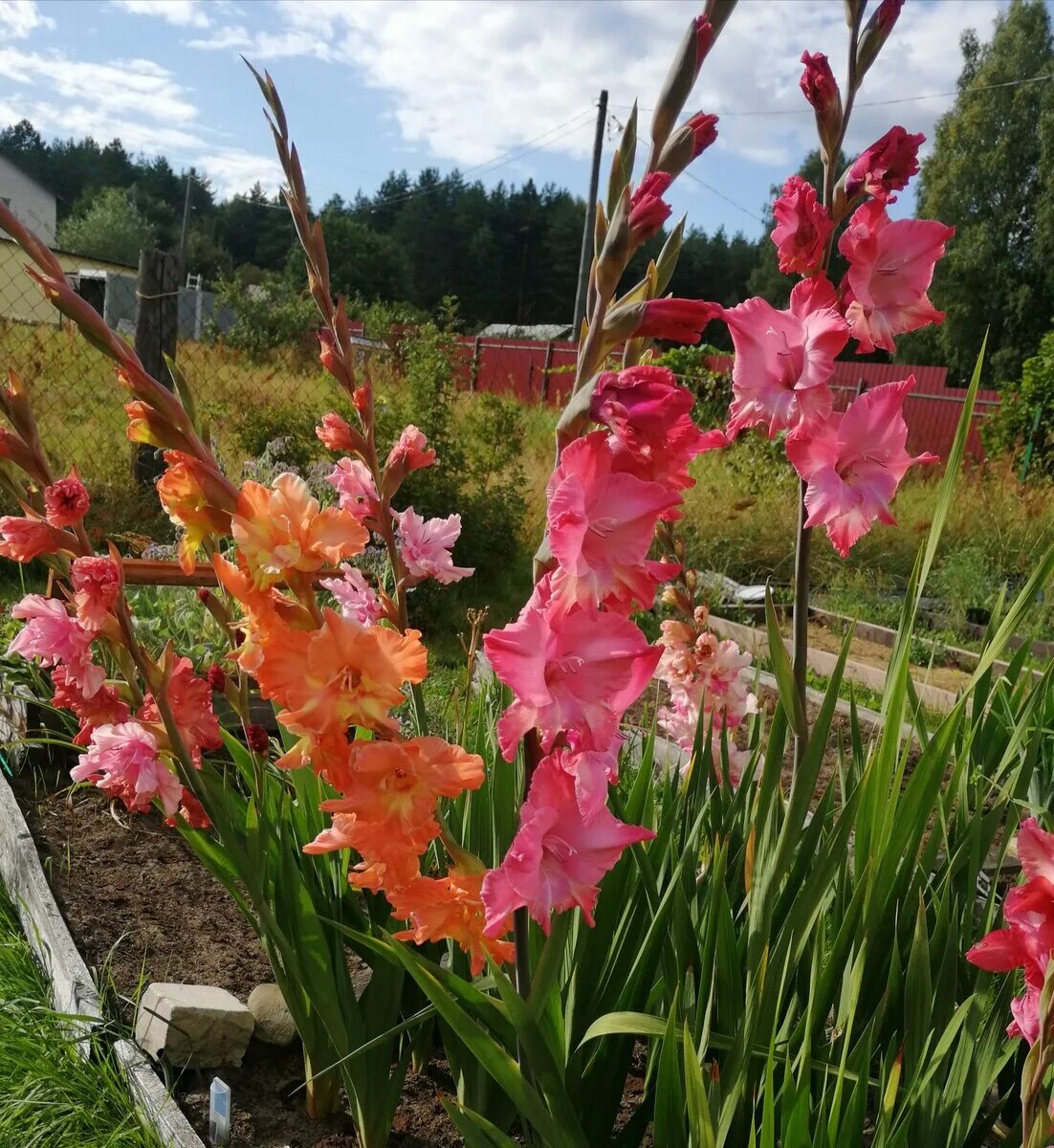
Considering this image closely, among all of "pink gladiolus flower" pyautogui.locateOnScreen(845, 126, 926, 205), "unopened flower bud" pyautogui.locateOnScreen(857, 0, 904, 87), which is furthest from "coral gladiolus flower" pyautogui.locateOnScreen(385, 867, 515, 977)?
"unopened flower bud" pyautogui.locateOnScreen(857, 0, 904, 87)

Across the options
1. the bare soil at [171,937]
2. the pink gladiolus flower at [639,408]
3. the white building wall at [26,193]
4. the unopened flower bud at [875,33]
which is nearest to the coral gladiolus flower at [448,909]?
the pink gladiolus flower at [639,408]

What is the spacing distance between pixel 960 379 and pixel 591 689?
122 feet

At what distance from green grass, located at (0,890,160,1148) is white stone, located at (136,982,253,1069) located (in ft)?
0.30

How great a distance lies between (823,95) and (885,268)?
272mm

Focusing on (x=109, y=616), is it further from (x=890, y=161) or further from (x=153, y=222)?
(x=153, y=222)

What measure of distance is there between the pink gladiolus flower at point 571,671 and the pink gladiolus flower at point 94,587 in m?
0.66

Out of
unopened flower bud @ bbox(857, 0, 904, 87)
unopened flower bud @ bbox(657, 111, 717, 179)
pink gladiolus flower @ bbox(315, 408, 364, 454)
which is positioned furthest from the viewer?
pink gladiolus flower @ bbox(315, 408, 364, 454)

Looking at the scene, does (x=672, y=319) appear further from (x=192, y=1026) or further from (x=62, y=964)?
(x=62, y=964)

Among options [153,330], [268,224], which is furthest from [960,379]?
[268,224]

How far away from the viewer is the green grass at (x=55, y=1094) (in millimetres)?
1740

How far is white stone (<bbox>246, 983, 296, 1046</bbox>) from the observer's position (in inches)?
75.9

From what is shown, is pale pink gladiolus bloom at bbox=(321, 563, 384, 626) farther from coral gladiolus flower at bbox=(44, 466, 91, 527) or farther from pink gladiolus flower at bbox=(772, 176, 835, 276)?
pink gladiolus flower at bbox=(772, 176, 835, 276)

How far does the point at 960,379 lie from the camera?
114 feet

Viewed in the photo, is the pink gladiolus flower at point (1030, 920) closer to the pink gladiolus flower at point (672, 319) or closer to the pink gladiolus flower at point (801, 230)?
the pink gladiolus flower at point (672, 319)
